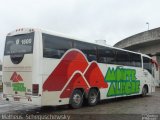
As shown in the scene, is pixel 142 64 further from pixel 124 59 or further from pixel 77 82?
pixel 77 82

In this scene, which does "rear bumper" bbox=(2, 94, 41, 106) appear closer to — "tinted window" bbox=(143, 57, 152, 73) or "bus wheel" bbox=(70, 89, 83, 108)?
"bus wheel" bbox=(70, 89, 83, 108)

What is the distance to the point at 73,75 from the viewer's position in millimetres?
13898

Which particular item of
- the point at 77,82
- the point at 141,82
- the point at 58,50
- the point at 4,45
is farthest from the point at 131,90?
the point at 4,45

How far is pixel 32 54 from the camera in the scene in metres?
12.0

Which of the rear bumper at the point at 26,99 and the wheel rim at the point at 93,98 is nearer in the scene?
the rear bumper at the point at 26,99

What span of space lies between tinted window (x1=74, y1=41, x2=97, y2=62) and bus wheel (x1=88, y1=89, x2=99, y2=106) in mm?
1646

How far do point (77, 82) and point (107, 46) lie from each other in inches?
141

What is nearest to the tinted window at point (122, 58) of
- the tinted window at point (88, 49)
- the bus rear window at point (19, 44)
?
the tinted window at point (88, 49)

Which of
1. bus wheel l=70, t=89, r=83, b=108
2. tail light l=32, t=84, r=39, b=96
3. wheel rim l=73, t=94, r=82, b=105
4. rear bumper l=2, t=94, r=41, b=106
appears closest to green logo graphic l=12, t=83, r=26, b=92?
rear bumper l=2, t=94, r=41, b=106

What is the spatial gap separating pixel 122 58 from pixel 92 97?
4161mm

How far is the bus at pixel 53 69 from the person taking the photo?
39.5 feet

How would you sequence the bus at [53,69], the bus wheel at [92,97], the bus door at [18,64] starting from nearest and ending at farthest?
the bus at [53,69], the bus door at [18,64], the bus wheel at [92,97]

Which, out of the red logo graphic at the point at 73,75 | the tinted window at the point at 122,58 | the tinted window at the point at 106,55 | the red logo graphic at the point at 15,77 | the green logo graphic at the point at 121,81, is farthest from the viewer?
the tinted window at the point at 122,58

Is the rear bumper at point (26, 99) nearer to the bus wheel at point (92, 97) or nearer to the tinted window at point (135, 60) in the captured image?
the bus wheel at point (92, 97)
